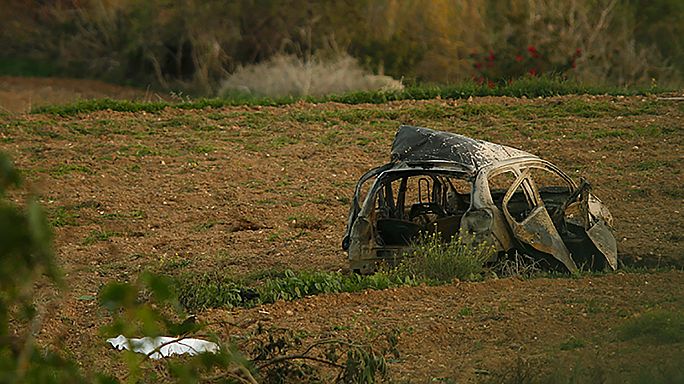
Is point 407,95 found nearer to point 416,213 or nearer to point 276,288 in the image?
point 416,213

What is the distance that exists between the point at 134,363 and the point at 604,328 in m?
5.36

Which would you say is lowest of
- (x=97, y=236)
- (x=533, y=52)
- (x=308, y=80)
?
(x=308, y=80)

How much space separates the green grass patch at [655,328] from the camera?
8.05 meters

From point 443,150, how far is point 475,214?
0.75 meters

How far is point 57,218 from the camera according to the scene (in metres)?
14.6

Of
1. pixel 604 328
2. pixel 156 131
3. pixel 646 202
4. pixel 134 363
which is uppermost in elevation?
pixel 134 363

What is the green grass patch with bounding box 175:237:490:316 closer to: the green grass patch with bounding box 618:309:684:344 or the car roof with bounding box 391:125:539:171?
the car roof with bounding box 391:125:539:171

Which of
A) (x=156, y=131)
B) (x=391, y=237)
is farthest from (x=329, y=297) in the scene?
(x=156, y=131)

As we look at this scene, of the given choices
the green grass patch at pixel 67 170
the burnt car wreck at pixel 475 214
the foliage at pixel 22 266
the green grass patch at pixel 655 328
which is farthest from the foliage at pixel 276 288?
the green grass patch at pixel 67 170

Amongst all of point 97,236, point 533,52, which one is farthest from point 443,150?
point 533,52

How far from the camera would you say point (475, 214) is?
1069 centimetres

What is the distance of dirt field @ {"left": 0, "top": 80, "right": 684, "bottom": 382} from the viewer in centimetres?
869

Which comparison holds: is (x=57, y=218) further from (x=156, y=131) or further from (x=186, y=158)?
(x=156, y=131)

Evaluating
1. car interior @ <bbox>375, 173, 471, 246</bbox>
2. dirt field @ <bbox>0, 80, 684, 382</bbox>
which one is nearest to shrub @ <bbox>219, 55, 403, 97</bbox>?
dirt field @ <bbox>0, 80, 684, 382</bbox>
